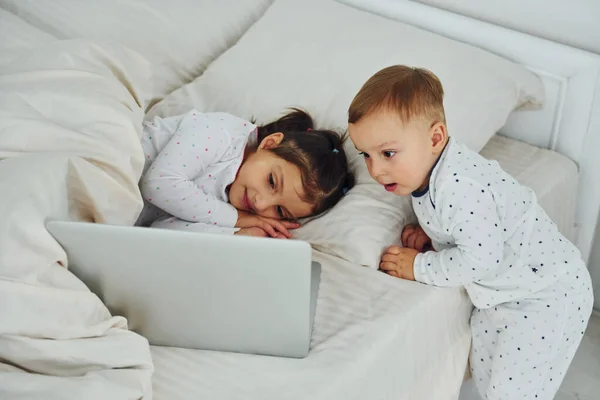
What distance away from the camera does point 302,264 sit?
986mm

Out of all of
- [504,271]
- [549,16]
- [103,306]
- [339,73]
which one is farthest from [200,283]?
[549,16]

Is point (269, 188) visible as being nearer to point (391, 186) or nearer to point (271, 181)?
point (271, 181)

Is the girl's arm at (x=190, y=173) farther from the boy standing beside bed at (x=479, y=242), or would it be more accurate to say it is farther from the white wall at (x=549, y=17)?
the white wall at (x=549, y=17)

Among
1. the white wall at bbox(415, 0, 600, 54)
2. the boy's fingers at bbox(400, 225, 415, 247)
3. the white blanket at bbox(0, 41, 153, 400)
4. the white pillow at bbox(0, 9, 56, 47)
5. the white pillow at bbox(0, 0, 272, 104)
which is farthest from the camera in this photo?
the white pillow at bbox(0, 0, 272, 104)

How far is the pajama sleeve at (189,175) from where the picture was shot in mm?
1377

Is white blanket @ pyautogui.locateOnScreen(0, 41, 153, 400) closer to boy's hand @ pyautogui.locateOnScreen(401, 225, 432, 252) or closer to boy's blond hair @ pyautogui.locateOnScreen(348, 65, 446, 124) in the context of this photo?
boy's blond hair @ pyautogui.locateOnScreen(348, 65, 446, 124)

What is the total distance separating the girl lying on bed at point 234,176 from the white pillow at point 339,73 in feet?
0.25

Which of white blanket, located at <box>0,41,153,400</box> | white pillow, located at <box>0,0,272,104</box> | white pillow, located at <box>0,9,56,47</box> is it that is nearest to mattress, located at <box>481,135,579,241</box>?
white pillow, located at <box>0,0,272,104</box>

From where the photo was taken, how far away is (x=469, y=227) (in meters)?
1.21

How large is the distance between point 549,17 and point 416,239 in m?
0.69

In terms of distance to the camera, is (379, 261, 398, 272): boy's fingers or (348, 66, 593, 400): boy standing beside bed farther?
(379, 261, 398, 272): boy's fingers

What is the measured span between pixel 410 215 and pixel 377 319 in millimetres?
304

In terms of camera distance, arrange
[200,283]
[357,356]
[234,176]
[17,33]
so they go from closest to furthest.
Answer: [200,283] → [357,356] → [234,176] → [17,33]

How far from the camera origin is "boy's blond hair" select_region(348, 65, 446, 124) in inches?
46.8
